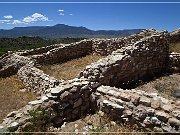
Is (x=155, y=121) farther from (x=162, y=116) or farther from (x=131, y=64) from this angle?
(x=131, y=64)

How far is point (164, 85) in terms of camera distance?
44.5 feet

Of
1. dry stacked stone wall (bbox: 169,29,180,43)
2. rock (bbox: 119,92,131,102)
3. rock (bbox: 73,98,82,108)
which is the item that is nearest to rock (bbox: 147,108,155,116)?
rock (bbox: 119,92,131,102)

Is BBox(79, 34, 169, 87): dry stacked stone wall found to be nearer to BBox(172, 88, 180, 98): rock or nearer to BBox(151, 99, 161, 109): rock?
BBox(172, 88, 180, 98): rock

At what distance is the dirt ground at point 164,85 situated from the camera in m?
12.7

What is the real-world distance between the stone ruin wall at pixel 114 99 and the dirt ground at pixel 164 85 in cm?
82

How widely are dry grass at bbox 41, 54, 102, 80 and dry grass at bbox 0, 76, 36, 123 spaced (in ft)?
6.81

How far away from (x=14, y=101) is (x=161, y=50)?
8.18 metres

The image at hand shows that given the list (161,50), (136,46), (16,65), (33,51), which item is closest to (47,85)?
(136,46)

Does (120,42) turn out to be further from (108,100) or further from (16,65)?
(108,100)

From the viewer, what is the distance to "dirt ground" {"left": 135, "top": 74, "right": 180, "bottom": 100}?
12672 mm

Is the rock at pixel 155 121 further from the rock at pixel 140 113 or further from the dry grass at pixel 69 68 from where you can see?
the dry grass at pixel 69 68

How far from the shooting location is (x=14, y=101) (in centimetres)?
1652

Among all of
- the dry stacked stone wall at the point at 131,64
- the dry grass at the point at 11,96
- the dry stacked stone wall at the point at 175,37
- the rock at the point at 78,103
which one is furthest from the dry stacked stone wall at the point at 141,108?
the dry stacked stone wall at the point at 175,37

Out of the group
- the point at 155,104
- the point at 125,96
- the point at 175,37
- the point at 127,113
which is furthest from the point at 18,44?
the point at 155,104
